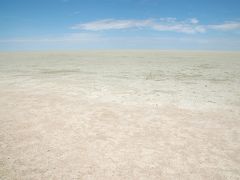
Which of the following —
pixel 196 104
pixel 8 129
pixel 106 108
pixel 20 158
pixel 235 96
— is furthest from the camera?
pixel 235 96

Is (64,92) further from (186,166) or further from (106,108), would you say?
(186,166)

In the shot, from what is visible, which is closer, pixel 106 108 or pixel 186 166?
pixel 186 166

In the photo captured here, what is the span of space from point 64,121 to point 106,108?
1673 mm

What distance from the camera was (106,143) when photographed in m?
4.54

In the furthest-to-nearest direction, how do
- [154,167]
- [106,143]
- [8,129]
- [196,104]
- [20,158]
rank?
[196,104]
[8,129]
[106,143]
[20,158]
[154,167]

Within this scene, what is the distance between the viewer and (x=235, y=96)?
29.3 ft

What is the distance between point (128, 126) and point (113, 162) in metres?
1.75

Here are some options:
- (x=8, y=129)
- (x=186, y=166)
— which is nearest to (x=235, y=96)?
(x=186, y=166)

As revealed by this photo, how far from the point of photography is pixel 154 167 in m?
3.66

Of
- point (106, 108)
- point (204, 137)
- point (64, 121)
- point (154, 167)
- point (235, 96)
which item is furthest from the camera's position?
point (235, 96)

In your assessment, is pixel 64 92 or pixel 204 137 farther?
pixel 64 92

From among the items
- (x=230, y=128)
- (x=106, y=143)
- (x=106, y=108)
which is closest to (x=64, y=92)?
(x=106, y=108)

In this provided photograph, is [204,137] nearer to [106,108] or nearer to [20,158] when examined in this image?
[106,108]

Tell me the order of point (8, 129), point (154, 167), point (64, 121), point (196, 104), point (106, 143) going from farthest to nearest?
point (196, 104) < point (64, 121) < point (8, 129) < point (106, 143) < point (154, 167)
